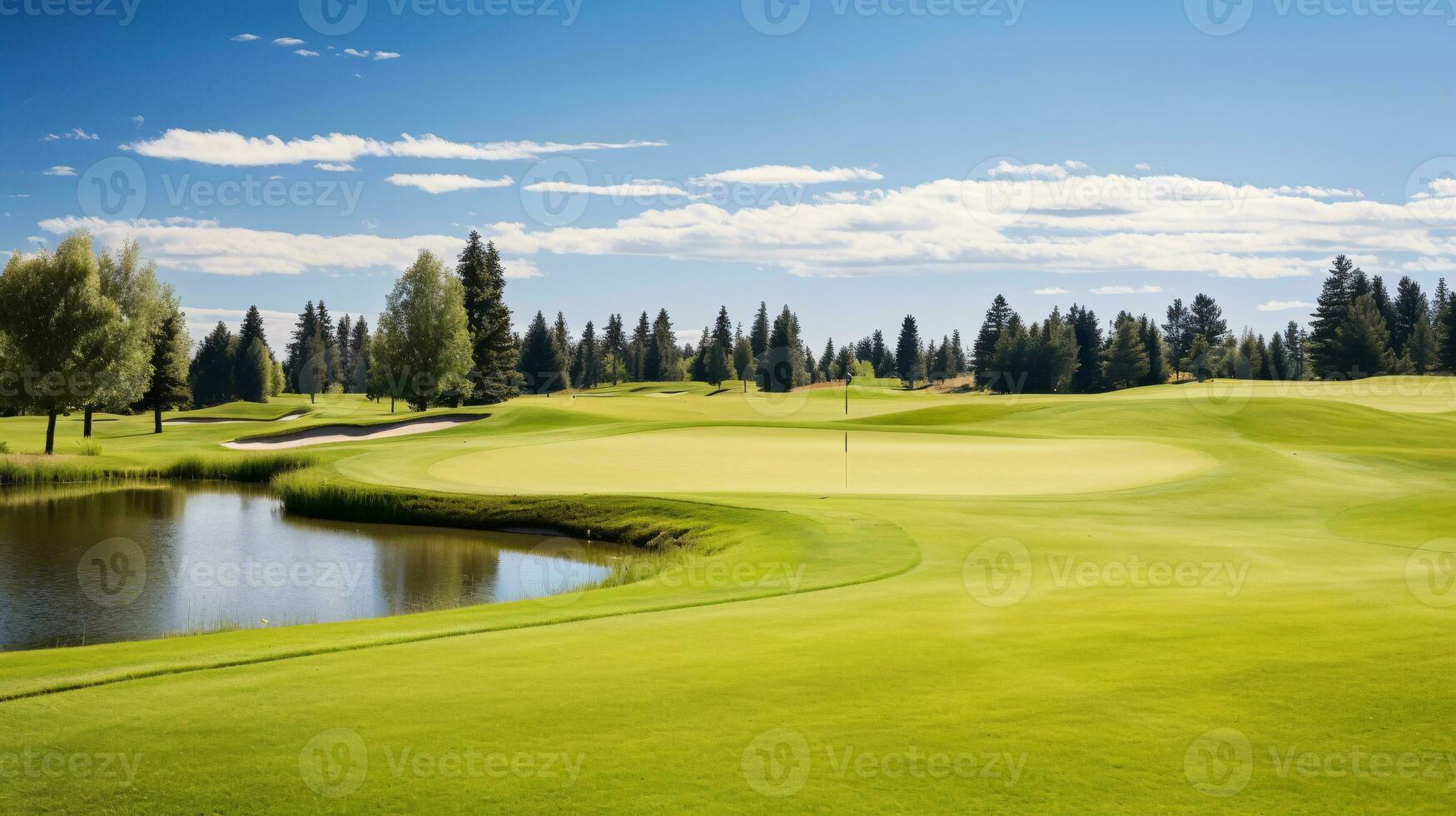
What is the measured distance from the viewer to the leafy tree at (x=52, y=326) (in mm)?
41688

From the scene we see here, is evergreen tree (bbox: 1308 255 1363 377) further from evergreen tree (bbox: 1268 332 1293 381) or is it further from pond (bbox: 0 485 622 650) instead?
pond (bbox: 0 485 622 650)

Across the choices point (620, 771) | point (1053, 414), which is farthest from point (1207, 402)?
point (620, 771)

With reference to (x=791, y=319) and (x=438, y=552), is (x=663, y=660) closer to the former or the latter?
(x=438, y=552)

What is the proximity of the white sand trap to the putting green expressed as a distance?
41.4 ft

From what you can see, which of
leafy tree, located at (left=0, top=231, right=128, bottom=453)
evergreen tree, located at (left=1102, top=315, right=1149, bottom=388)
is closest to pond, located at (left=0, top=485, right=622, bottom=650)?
leafy tree, located at (left=0, top=231, right=128, bottom=453)

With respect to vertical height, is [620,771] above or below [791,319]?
below

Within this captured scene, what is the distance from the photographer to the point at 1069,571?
15.2 metres

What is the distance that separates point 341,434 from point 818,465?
27.0 metres

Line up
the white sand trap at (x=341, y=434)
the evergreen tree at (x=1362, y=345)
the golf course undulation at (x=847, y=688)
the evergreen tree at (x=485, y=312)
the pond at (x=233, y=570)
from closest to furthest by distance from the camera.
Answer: the golf course undulation at (x=847, y=688) < the pond at (x=233, y=570) < the white sand trap at (x=341, y=434) < the evergreen tree at (x=485, y=312) < the evergreen tree at (x=1362, y=345)

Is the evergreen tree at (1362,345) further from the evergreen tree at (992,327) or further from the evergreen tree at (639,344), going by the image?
the evergreen tree at (639,344)

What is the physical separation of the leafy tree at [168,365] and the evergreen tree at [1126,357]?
93.3 m

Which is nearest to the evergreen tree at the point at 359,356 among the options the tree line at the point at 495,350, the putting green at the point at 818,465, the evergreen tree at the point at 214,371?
the tree line at the point at 495,350

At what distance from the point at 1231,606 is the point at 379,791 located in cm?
928

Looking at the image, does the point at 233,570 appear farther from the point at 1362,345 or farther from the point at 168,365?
the point at 1362,345
